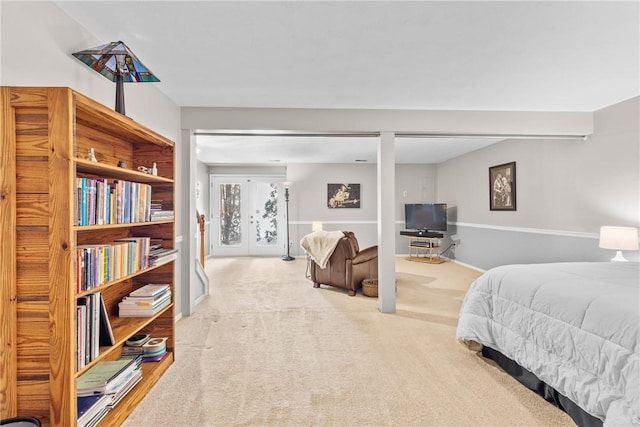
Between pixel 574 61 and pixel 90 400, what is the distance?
3.85 meters

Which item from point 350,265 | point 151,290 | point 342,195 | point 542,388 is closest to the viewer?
point 542,388

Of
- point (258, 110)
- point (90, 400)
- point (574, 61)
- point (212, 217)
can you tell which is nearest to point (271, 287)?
point (258, 110)

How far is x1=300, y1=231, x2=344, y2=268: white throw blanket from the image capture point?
4.36 m

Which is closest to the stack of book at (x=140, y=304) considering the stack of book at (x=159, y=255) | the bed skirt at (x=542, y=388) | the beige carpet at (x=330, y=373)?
the stack of book at (x=159, y=255)

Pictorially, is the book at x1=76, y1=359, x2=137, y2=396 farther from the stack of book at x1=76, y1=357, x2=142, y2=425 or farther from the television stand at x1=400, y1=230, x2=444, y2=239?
the television stand at x1=400, y1=230, x2=444, y2=239

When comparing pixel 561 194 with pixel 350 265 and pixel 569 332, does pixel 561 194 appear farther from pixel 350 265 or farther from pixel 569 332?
pixel 569 332

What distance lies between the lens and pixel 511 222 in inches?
192

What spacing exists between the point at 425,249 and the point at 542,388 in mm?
5226

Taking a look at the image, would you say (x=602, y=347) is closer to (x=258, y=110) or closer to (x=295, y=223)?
(x=258, y=110)

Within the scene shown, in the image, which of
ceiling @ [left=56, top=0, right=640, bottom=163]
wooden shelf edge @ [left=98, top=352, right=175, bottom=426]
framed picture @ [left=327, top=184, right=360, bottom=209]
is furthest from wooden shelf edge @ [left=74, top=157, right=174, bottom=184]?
framed picture @ [left=327, top=184, right=360, bottom=209]

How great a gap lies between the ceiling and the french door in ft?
14.0

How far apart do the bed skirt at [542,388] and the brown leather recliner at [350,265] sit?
200cm

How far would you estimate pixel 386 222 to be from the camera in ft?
11.5

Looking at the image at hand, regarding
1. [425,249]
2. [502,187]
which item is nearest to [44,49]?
[502,187]
